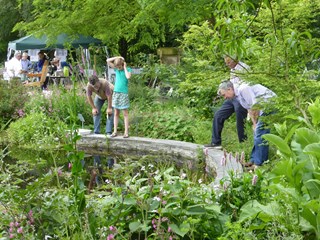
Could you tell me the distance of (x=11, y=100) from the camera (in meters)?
14.0

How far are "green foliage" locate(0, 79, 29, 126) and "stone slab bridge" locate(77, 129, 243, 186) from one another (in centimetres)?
229

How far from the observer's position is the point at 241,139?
9.62 meters

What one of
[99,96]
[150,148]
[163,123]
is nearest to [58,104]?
[99,96]

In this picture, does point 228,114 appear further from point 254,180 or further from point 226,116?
point 254,180

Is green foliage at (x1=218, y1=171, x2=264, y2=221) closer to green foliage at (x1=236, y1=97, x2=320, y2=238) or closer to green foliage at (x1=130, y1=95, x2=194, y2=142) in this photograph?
green foliage at (x1=236, y1=97, x2=320, y2=238)

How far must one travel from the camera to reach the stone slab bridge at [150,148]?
935cm

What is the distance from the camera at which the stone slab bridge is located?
9.35 metres

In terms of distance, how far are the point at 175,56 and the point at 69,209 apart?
22743mm

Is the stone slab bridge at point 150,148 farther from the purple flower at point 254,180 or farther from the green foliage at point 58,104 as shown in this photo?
the purple flower at point 254,180

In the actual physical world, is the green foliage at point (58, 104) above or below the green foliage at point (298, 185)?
below

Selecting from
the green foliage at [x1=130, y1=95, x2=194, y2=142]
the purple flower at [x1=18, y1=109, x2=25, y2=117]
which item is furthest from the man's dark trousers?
the purple flower at [x1=18, y1=109, x2=25, y2=117]

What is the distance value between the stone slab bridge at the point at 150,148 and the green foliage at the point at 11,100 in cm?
229

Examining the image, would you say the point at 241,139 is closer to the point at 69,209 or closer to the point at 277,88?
the point at 277,88

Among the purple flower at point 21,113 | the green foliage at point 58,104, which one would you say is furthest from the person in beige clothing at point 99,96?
the purple flower at point 21,113
